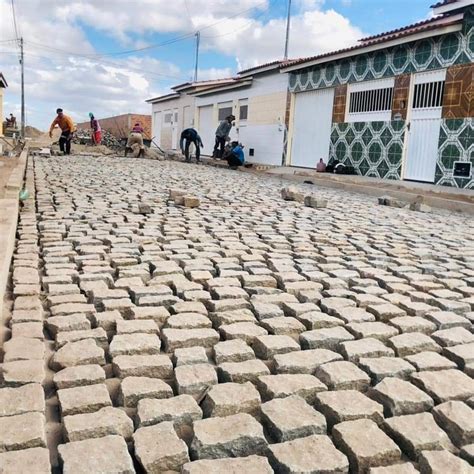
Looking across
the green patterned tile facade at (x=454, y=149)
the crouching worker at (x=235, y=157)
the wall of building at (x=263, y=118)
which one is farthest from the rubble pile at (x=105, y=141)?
the green patterned tile facade at (x=454, y=149)

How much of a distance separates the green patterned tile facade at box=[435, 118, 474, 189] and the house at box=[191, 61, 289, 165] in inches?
277

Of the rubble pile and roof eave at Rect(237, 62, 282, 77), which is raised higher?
roof eave at Rect(237, 62, 282, 77)

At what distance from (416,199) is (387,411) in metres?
8.84

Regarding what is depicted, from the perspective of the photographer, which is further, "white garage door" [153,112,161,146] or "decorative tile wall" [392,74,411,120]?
"white garage door" [153,112,161,146]

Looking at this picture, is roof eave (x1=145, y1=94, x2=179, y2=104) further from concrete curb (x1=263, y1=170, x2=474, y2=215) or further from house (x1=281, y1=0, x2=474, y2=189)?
concrete curb (x1=263, y1=170, x2=474, y2=215)

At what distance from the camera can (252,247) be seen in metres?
4.91

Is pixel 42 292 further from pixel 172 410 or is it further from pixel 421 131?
pixel 421 131

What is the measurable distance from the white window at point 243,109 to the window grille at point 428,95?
9653 millimetres

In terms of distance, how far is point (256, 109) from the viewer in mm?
20375

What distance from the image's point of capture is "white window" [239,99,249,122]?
21625mm

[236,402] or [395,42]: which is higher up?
[395,42]

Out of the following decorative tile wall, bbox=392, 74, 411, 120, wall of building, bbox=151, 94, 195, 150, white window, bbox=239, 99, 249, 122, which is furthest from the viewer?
wall of building, bbox=151, 94, 195, 150

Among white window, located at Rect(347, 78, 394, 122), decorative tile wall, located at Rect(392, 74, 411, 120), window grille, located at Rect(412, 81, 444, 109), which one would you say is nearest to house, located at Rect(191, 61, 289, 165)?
white window, located at Rect(347, 78, 394, 122)

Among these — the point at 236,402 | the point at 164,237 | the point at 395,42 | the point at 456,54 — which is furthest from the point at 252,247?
the point at 395,42
